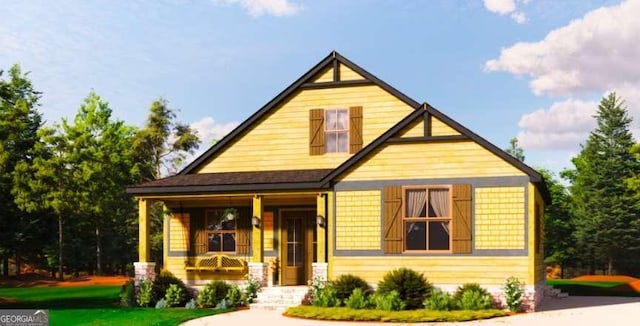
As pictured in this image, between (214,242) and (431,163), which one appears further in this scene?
(214,242)

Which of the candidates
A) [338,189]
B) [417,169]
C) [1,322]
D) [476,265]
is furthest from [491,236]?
[1,322]

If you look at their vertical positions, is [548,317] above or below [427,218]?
below

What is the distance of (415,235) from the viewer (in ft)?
64.8

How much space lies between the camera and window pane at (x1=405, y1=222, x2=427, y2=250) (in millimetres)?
19656

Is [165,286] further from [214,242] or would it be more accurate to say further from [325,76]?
[325,76]

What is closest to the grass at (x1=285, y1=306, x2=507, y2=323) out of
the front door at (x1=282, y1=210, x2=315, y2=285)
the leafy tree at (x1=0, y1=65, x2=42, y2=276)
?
the front door at (x1=282, y1=210, x2=315, y2=285)

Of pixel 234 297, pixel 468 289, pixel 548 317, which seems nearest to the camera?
pixel 548 317

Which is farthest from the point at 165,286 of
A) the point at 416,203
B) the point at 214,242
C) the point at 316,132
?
the point at 416,203

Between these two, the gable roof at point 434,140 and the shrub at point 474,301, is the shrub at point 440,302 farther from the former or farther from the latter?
the gable roof at point 434,140

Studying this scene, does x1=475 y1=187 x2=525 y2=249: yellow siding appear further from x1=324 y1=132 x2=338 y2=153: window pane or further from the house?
x1=324 y1=132 x2=338 y2=153: window pane

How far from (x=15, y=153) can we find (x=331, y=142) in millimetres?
21224

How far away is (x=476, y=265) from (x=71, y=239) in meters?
27.9

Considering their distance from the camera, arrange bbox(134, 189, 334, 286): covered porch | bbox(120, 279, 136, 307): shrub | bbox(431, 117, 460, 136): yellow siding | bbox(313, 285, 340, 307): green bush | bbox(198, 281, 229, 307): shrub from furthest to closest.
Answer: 1. bbox(134, 189, 334, 286): covered porch
2. bbox(120, 279, 136, 307): shrub
3. bbox(198, 281, 229, 307): shrub
4. bbox(431, 117, 460, 136): yellow siding
5. bbox(313, 285, 340, 307): green bush

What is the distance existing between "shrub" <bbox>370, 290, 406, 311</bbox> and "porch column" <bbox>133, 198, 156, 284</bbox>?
7389 millimetres
